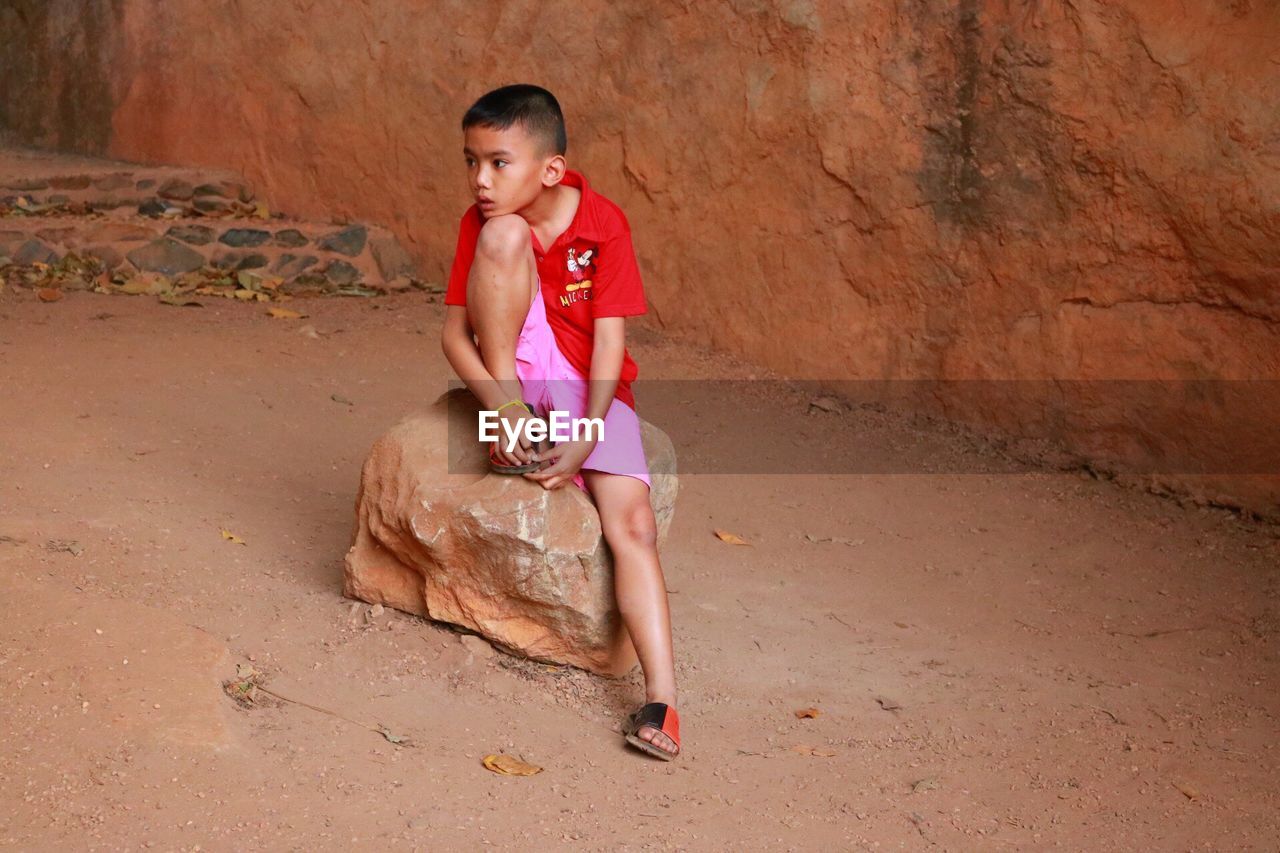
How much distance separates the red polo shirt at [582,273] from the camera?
10.2ft

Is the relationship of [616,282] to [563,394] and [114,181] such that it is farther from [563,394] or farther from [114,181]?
[114,181]

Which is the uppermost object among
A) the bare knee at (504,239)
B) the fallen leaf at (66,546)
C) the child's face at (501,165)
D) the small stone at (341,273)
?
the child's face at (501,165)

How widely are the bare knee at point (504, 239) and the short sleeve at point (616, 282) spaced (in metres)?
0.21

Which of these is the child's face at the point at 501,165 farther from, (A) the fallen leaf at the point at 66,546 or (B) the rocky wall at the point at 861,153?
(B) the rocky wall at the point at 861,153

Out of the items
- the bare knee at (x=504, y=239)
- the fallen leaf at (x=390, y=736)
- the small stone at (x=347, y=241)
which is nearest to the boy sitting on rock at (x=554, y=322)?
the bare knee at (x=504, y=239)

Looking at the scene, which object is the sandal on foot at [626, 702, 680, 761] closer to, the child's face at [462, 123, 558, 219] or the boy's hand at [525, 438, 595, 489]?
the boy's hand at [525, 438, 595, 489]

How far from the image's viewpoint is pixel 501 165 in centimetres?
304

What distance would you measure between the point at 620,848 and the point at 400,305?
4.13 meters

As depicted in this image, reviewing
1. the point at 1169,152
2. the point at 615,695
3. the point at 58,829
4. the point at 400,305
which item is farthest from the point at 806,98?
the point at 58,829

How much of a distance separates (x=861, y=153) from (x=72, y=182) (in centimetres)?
404

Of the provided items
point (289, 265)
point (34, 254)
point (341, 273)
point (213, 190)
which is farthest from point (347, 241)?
point (34, 254)

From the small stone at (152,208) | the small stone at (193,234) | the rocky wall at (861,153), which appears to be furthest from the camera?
the small stone at (152,208)

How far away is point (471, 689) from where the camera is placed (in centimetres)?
303

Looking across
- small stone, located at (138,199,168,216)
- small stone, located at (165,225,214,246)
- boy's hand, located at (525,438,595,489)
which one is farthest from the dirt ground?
small stone, located at (138,199,168,216)
